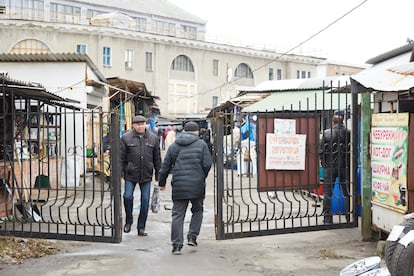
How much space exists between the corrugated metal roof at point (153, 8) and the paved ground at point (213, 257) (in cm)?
4549

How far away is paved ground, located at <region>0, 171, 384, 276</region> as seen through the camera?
19.7 ft

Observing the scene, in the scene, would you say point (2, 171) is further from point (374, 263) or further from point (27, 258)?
point (374, 263)

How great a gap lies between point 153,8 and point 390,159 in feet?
169

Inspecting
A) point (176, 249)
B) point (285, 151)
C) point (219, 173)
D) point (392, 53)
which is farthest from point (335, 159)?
point (392, 53)

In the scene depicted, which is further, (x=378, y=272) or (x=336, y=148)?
(x=336, y=148)

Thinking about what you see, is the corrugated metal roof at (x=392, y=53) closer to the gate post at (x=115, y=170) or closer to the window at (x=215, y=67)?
the gate post at (x=115, y=170)

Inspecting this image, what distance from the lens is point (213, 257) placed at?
6656 millimetres

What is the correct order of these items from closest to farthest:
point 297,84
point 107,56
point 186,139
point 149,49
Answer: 1. point 186,139
2. point 297,84
3. point 107,56
4. point 149,49

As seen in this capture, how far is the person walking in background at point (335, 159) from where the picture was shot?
7.75 meters

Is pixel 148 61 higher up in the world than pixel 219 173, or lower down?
higher up

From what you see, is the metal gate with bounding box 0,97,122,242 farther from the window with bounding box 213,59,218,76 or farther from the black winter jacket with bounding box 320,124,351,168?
the window with bounding box 213,59,218,76

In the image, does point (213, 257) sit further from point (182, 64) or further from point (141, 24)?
point (141, 24)

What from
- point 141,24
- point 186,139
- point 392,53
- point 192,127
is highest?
point 141,24

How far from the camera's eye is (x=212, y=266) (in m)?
6.20
